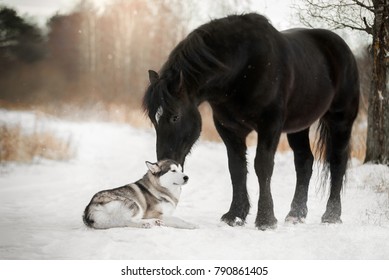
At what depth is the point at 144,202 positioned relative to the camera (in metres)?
3.35

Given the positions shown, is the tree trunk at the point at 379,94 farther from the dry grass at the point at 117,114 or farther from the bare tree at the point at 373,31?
the dry grass at the point at 117,114

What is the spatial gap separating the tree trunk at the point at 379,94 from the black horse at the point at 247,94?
0.55 m

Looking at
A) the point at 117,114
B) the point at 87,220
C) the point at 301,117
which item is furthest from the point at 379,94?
the point at 87,220

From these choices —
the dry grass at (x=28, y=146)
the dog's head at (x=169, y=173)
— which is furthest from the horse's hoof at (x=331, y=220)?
the dry grass at (x=28, y=146)

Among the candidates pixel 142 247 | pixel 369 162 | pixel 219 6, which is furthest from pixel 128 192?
pixel 369 162

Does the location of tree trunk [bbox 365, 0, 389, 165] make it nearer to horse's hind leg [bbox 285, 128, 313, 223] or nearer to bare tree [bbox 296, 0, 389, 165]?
bare tree [bbox 296, 0, 389, 165]

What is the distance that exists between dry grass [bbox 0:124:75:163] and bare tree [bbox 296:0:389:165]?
2158 mm

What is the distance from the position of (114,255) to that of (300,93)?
1.74 m

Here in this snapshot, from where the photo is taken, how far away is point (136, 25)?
4223mm

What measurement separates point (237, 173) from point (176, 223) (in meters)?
0.65

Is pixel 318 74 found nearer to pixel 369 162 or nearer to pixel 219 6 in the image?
pixel 219 6

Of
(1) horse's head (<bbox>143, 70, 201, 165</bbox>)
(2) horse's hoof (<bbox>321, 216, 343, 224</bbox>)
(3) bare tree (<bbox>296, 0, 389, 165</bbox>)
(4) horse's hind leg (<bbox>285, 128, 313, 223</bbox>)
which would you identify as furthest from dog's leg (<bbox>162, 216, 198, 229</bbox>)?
(3) bare tree (<bbox>296, 0, 389, 165</bbox>)

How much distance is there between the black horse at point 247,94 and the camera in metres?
3.25

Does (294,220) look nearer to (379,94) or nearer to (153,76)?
(153,76)
